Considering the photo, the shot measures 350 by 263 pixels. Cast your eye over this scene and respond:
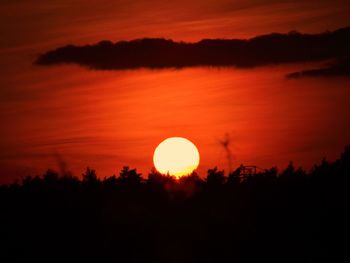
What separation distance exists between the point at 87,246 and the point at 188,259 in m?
3.32

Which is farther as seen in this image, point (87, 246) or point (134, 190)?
point (134, 190)

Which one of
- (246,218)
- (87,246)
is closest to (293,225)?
(246,218)

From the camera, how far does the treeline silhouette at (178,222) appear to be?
34.2 metres

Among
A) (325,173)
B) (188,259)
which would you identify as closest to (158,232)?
(188,259)

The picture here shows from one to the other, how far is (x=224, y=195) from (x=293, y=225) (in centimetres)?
271

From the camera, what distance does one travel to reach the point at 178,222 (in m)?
35.0

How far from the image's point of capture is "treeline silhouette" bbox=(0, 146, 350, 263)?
1347 inches

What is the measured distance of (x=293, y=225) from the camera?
36.3 m

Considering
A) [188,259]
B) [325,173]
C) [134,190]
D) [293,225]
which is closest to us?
[188,259]

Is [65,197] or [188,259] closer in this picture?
[188,259]

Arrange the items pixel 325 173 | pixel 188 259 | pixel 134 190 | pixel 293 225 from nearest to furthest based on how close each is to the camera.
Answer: pixel 188 259
pixel 293 225
pixel 134 190
pixel 325 173

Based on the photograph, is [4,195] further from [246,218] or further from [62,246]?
[246,218]

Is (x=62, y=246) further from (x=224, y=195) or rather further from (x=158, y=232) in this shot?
(x=224, y=195)

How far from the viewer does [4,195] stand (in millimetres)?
39656
